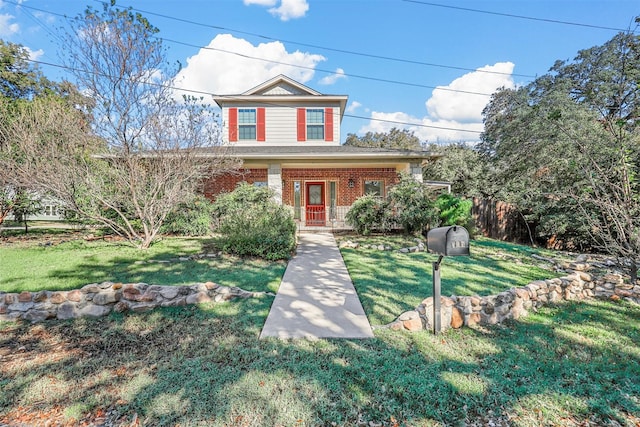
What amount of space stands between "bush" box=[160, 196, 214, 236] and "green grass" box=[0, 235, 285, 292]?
2.41m

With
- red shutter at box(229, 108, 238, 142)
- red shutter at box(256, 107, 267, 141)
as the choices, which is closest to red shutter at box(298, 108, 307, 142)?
red shutter at box(256, 107, 267, 141)

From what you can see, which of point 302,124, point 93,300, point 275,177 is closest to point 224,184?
point 275,177

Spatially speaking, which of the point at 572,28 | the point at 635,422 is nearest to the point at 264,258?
the point at 635,422

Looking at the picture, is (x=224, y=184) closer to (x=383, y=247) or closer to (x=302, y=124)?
(x=302, y=124)

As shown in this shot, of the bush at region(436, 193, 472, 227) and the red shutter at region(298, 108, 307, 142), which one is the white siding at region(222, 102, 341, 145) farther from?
the bush at region(436, 193, 472, 227)

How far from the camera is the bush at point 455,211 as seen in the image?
391 inches

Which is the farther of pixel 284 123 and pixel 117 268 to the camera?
pixel 284 123

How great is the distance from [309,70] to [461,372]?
14403 millimetres

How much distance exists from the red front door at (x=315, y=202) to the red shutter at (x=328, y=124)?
2277mm

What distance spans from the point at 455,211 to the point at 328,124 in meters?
7.21

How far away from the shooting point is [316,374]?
2521 millimetres

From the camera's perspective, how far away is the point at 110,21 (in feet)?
21.4

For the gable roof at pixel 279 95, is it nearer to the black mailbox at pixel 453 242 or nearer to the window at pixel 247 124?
the window at pixel 247 124

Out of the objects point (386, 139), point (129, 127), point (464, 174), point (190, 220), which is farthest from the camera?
point (386, 139)
